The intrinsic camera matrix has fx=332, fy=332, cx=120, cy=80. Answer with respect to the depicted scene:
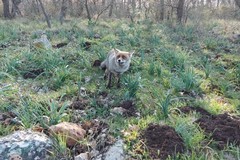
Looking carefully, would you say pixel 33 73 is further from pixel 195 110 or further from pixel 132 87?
pixel 195 110

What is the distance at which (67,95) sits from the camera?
5859mm

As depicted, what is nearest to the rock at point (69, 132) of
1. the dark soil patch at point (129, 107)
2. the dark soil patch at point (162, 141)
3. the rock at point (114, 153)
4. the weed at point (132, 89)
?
the rock at point (114, 153)

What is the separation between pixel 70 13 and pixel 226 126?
736 inches

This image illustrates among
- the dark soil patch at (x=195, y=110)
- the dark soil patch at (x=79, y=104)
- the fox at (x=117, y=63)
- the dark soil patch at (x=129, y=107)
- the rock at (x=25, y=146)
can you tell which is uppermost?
the fox at (x=117, y=63)

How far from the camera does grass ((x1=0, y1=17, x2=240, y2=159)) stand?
14.6 ft

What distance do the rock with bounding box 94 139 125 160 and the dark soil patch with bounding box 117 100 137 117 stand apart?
0.99m

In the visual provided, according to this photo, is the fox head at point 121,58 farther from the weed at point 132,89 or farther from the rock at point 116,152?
the rock at point 116,152

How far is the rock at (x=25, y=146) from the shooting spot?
380 centimetres

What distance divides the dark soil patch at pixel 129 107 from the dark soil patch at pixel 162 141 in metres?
0.63

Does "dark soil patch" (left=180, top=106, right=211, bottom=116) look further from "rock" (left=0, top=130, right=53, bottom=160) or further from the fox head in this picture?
"rock" (left=0, top=130, right=53, bottom=160)

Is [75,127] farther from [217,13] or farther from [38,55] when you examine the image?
[217,13]

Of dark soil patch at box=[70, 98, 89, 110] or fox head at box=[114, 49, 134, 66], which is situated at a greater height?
fox head at box=[114, 49, 134, 66]

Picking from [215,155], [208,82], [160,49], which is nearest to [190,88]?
[208,82]

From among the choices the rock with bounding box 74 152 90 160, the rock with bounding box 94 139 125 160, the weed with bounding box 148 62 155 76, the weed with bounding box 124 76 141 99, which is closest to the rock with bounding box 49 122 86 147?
the rock with bounding box 74 152 90 160
